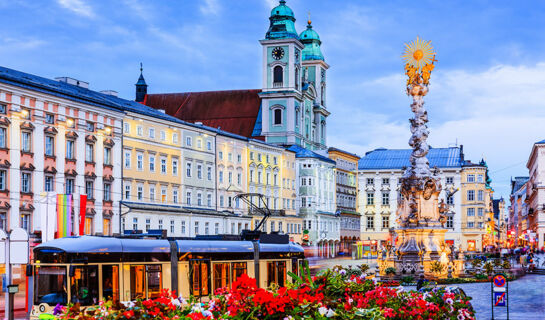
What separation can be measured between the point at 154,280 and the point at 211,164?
58196 mm

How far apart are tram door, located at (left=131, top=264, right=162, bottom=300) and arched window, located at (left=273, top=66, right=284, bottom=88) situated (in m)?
95.0

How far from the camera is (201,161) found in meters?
88.9

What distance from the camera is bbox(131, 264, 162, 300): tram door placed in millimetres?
31969

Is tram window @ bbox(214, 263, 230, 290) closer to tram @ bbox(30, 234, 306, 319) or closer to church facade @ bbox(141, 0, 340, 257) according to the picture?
tram @ bbox(30, 234, 306, 319)

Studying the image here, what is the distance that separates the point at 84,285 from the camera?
29.7 metres

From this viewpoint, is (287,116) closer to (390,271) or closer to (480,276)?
(390,271)

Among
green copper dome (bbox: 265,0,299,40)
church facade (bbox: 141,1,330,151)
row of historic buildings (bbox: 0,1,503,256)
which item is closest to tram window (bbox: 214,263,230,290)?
row of historic buildings (bbox: 0,1,503,256)

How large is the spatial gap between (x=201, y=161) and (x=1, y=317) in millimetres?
55160

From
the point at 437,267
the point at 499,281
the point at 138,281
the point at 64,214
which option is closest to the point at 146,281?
the point at 138,281

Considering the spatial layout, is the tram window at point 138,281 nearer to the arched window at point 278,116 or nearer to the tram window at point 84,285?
the tram window at point 84,285

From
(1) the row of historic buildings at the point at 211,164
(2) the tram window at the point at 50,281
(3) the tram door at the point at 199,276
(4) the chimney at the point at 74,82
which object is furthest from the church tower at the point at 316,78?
(2) the tram window at the point at 50,281

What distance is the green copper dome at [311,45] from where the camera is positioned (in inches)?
5809

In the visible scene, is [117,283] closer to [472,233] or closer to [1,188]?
[1,188]

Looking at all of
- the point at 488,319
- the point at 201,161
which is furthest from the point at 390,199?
the point at 488,319
